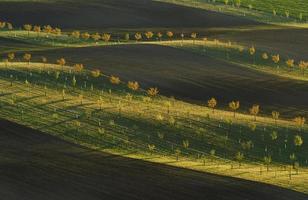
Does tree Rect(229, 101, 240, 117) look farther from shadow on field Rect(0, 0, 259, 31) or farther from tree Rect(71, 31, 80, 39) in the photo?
shadow on field Rect(0, 0, 259, 31)

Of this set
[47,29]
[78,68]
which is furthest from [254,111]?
[47,29]

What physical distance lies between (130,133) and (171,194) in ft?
34.8

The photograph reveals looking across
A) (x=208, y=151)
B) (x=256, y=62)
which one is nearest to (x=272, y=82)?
(x=256, y=62)

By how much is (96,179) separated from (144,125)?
10771 mm

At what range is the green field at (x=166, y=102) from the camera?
38.4m

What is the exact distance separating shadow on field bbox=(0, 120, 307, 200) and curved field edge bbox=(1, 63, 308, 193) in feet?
5.30

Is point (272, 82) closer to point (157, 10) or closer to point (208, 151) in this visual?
point (208, 151)

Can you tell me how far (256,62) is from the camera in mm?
70438

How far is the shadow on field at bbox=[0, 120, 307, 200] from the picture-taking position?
32250 millimetres

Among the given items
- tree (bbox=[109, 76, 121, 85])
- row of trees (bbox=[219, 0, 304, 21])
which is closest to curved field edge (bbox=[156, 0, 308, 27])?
row of trees (bbox=[219, 0, 304, 21])

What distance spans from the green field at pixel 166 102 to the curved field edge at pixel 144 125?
0.08 meters

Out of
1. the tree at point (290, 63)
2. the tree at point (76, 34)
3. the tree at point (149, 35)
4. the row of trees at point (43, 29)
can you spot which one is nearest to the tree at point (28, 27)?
the row of trees at point (43, 29)

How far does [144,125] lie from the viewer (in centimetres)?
4441

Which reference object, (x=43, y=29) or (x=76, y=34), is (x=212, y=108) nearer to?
(x=76, y=34)
